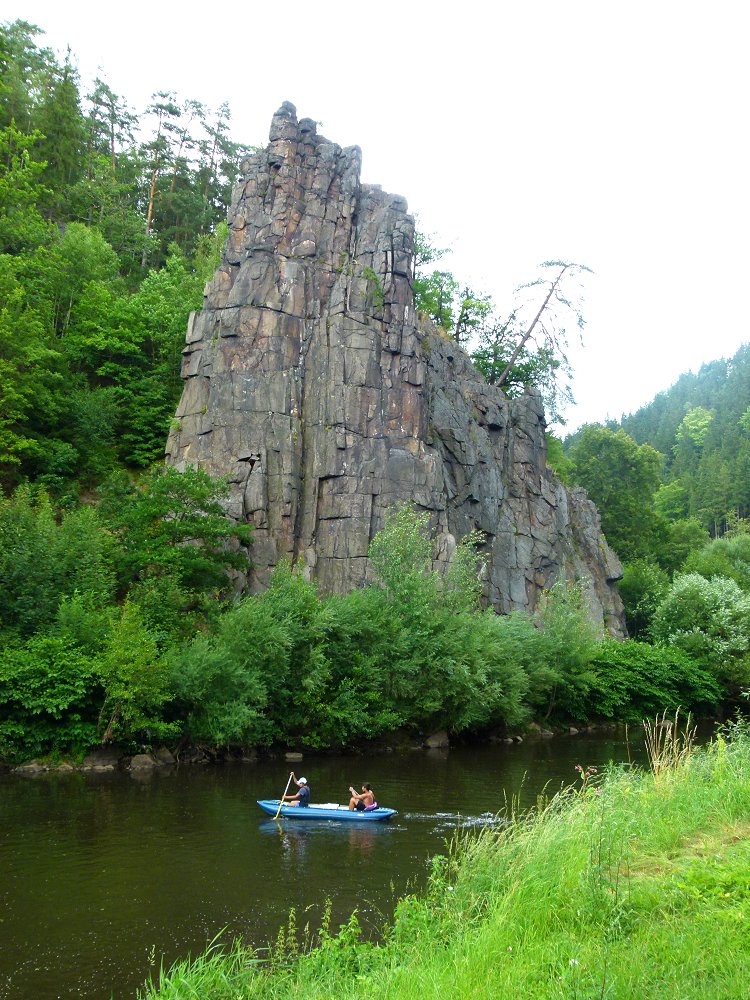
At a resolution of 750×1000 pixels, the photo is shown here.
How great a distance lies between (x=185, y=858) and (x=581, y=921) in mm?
12269

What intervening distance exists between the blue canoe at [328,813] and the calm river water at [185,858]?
0.34 metres

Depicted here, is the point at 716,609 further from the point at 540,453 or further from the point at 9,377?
the point at 9,377

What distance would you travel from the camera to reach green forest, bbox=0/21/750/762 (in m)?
A: 31.0

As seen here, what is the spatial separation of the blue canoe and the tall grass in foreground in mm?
9689

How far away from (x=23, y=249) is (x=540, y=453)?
33918mm

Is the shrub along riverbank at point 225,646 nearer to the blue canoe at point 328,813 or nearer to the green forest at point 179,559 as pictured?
the green forest at point 179,559

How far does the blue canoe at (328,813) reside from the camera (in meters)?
22.5

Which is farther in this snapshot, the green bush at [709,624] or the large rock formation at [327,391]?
the green bush at [709,624]

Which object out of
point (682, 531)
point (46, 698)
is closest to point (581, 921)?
point (46, 698)

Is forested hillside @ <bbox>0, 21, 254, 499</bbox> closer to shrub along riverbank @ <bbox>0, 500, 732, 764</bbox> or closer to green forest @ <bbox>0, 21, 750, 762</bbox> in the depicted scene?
green forest @ <bbox>0, 21, 750, 762</bbox>

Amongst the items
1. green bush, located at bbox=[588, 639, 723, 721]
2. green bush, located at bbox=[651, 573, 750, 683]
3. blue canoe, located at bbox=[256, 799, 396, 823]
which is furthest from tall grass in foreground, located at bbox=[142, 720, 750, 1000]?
green bush, located at bbox=[651, 573, 750, 683]

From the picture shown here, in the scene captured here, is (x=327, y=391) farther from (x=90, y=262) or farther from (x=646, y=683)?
(x=646, y=683)

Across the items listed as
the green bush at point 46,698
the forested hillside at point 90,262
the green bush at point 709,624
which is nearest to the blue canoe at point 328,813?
the green bush at point 46,698

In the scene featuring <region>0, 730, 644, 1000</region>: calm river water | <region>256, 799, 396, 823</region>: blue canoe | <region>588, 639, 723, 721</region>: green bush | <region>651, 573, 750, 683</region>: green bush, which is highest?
<region>651, 573, 750, 683</region>: green bush
